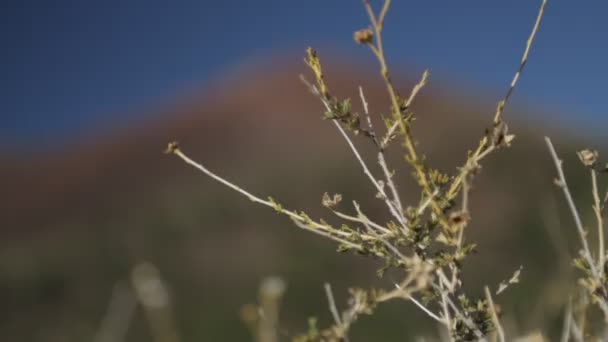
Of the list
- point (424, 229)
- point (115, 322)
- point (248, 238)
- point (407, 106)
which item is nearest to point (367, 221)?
point (424, 229)

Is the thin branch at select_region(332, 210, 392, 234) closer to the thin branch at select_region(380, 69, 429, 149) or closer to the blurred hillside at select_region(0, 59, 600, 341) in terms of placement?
the thin branch at select_region(380, 69, 429, 149)

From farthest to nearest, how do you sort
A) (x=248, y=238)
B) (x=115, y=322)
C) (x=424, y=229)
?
(x=248, y=238), (x=115, y=322), (x=424, y=229)

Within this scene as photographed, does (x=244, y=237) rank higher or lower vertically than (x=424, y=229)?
lower

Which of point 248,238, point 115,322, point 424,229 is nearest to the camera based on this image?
point 424,229

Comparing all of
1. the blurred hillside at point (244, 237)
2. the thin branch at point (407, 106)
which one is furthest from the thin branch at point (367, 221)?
the blurred hillside at point (244, 237)

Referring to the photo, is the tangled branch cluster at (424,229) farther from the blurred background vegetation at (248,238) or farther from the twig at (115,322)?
the blurred background vegetation at (248,238)

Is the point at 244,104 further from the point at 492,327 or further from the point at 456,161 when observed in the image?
the point at 492,327

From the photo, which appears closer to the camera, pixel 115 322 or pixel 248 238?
pixel 115 322

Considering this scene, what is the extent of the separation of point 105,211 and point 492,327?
2136cm

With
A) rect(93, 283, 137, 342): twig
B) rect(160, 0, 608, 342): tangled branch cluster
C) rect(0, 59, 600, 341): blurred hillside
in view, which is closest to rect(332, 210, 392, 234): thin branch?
rect(160, 0, 608, 342): tangled branch cluster

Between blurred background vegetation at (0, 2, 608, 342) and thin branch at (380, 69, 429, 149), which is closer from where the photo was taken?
thin branch at (380, 69, 429, 149)

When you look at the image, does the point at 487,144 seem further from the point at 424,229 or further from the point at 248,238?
the point at 248,238

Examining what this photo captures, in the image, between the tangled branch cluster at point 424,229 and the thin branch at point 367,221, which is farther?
the thin branch at point 367,221

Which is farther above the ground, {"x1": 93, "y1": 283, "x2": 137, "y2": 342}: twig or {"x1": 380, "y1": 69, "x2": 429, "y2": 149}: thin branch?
{"x1": 380, "y1": 69, "x2": 429, "y2": 149}: thin branch
